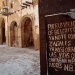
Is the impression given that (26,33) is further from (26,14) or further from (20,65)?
(20,65)

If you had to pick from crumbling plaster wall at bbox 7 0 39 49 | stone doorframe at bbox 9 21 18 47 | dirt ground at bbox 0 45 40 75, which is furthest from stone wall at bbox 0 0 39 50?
dirt ground at bbox 0 45 40 75

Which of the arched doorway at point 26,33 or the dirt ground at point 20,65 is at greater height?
the arched doorway at point 26,33

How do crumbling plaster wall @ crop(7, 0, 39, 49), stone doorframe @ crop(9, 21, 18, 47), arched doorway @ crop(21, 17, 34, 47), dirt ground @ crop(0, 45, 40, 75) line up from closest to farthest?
dirt ground @ crop(0, 45, 40, 75) < crumbling plaster wall @ crop(7, 0, 39, 49) < arched doorway @ crop(21, 17, 34, 47) < stone doorframe @ crop(9, 21, 18, 47)

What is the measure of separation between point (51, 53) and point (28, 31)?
13.8 meters

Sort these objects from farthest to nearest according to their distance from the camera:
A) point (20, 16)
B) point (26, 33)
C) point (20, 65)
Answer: point (26, 33)
point (20, 16)
point (20, 65)

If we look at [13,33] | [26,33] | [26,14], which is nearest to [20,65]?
[26,14]

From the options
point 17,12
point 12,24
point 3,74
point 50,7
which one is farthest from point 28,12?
point 50,7

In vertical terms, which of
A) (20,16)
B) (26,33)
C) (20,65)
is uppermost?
(20,16)

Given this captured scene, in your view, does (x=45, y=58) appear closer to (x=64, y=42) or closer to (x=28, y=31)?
(x=64, y=42)

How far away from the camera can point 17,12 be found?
17.1 m

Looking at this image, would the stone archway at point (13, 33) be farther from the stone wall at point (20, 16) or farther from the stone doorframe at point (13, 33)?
the stone wall at point (20, 16)

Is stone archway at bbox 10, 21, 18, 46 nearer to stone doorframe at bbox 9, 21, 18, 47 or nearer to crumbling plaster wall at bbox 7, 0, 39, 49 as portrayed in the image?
stone doorframe at bbox 9, 21, 18, 47

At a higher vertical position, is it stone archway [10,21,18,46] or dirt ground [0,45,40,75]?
stone archway [10,21,18,46]

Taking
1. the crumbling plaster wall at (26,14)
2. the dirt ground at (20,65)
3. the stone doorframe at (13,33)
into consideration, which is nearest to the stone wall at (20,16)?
the crumbling plaster wall at (26,14)
